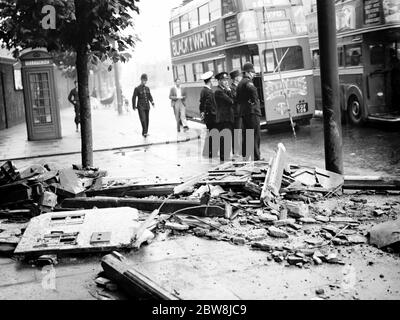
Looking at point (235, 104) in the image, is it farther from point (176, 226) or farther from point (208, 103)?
point (176, 226)

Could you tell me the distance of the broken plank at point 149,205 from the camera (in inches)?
232

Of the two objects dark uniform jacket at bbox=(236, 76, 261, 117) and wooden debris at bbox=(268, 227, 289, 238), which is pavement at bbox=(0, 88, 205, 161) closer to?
dark uniform jacket at bbox=(236, 76, 261, 117)

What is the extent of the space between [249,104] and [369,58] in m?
6.05

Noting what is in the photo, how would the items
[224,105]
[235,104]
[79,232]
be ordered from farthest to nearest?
[235,104]
[224,105]
[79,232]

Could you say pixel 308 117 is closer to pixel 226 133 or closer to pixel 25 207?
pixel 226 133

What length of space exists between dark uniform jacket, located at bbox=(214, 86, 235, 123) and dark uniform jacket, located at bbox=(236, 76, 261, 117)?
19.2 inches

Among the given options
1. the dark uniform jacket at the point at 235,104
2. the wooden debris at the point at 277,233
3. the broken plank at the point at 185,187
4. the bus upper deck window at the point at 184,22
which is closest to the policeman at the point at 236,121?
the dark uniform jacket at the point at 235,104

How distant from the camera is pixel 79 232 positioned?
509 centimetres

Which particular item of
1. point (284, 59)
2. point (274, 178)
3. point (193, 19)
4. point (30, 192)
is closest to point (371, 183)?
point (274, 178)

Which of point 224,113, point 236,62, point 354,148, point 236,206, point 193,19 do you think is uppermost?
point 193,19

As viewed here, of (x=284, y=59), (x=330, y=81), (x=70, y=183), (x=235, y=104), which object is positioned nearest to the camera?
(x=70, y=183)

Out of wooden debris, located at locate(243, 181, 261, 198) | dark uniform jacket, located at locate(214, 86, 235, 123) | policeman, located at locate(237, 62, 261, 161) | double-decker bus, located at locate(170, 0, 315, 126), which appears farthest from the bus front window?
wooden debris, located at locate(243, 181, 261, 198)

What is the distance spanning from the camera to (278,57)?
48.4 feet
